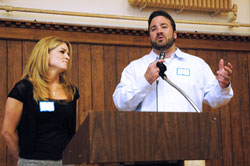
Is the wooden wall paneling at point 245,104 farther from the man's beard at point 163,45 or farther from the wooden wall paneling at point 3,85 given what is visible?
the wooden wall paneling at point 3,85

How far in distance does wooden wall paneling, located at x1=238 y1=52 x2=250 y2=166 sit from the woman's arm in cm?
282

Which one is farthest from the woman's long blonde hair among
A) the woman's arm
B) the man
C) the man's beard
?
the man's beard

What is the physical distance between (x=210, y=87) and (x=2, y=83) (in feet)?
6.30

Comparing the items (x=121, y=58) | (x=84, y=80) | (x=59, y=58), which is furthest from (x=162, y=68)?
(x=121, y=58)

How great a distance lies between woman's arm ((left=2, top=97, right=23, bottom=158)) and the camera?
2.32 m

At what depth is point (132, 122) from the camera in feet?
5.03

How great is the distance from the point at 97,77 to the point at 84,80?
0.43 ft

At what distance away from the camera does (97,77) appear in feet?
13.3

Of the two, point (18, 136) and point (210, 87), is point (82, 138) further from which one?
point (210, 87)

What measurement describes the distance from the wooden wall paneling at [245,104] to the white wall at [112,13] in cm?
31

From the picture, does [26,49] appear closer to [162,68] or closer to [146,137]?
[162,68]

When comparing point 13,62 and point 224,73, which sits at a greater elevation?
point 13,62

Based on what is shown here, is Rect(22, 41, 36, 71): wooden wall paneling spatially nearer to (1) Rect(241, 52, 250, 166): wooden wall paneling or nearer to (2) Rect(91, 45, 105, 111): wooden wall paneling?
(2) Rect(91, 45, 105, 111): wooden wall paneling

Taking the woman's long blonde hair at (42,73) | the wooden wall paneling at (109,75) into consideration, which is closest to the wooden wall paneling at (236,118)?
the wooden wall paneling at (109,75)
